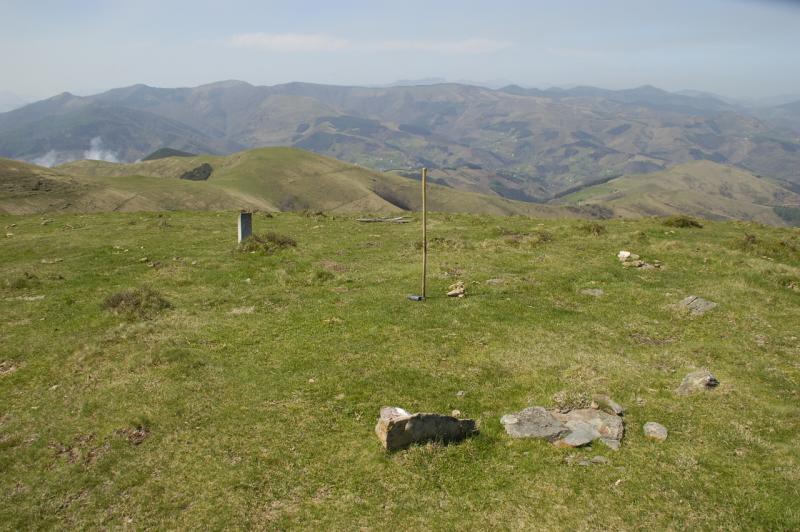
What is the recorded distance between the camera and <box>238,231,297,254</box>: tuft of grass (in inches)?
1283

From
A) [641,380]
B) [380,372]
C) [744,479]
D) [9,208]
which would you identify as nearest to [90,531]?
[380,372]

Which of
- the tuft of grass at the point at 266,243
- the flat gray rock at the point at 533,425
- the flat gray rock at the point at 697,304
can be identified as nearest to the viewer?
the flat gray rock at the point at 533,425

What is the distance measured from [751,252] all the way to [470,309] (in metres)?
21.7

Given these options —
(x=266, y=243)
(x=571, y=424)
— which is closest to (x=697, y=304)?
(x=571, y=424)

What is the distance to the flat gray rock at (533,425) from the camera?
43.7 ft

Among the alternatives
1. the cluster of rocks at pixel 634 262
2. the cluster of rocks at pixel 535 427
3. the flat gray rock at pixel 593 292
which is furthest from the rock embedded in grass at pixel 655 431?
the cluster of rocks at pixel 634 262

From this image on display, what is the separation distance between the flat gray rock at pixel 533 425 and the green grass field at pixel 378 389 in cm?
44

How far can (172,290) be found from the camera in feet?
82.9

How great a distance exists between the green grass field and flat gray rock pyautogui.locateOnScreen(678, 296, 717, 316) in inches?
16.4

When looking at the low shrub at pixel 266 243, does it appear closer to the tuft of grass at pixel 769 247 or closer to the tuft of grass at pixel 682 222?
the tuft of grass at pixel 769 247

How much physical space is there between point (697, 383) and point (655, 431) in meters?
3.44

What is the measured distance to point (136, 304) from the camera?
72.4 feet

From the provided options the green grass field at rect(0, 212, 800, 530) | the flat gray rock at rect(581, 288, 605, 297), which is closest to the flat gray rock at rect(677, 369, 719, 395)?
the green grass field at rect(0, 212, 800, 530)

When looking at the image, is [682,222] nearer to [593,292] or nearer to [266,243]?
[593,292]
